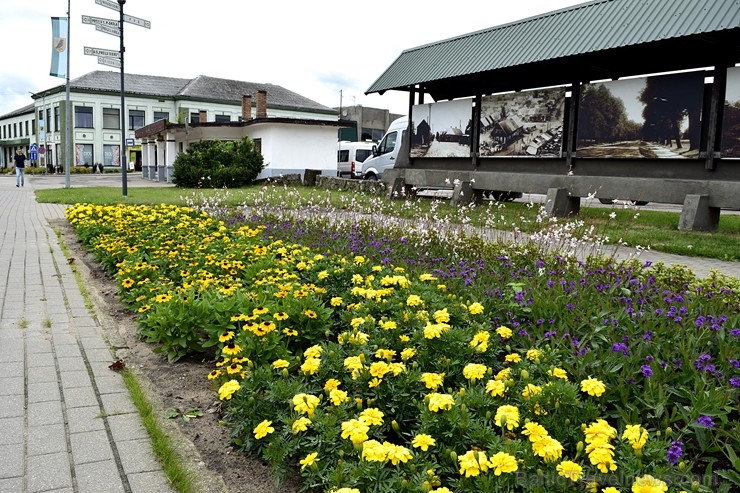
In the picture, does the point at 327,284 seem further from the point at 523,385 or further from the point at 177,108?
the point at 177,108

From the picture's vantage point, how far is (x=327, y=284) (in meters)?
5.49

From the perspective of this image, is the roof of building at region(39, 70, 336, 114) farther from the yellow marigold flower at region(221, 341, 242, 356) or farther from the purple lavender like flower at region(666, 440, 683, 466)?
the purple lavender like flower at region(666, 440, 683, 466)

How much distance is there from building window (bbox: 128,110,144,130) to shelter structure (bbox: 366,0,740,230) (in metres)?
53.4

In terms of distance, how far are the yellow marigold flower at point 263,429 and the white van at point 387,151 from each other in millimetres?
22484

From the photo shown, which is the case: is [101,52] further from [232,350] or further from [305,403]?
[305,403]

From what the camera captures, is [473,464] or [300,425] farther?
[300,425]

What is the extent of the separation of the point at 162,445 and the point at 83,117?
227ft

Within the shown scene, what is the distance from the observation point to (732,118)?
12031mm

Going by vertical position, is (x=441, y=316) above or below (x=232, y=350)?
above

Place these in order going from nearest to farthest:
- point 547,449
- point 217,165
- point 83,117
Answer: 1. point 547,449
2. point 217,165
3. point 83,117

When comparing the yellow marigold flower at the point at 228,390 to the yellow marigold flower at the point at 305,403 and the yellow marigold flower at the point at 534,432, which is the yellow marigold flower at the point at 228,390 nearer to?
the yellow marigold flower at the point at 305,403

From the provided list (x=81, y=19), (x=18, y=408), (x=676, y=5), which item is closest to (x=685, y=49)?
(x=676, y=5)

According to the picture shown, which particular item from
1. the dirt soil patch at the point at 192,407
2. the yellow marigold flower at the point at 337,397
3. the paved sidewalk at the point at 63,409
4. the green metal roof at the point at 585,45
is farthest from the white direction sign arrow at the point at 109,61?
the yellow marigold flower at the point at 337,397

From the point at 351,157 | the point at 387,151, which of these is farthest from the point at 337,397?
the point at 351,157
